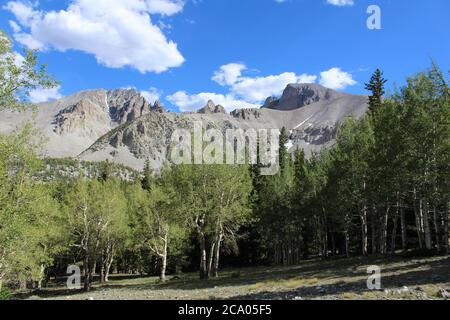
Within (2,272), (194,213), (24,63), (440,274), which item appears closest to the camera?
(24,63)

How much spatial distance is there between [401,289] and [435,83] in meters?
22.7

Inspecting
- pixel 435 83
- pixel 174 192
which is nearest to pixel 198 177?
pixel 174 192

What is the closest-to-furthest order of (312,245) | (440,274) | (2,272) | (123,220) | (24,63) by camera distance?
(24,63)
(440,274)
(2,272)
(123,220)
(312,245)

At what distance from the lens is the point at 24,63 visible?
2005 centimetres

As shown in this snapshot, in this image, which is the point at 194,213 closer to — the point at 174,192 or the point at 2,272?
the point at 174,192

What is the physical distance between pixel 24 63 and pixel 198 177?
94.3 ft

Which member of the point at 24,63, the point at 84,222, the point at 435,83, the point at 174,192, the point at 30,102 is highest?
the point at 435,83

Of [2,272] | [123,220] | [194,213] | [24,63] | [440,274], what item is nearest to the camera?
[24,63]

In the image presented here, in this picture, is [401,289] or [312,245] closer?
[401,289]

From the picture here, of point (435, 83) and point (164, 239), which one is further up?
point (435, 83)

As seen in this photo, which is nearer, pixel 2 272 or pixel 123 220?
pixel 2 272

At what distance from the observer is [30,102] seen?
2062 centimetres

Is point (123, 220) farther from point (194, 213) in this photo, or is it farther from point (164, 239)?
point (194, 213)

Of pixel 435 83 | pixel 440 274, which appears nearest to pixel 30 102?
pixel 440 274
